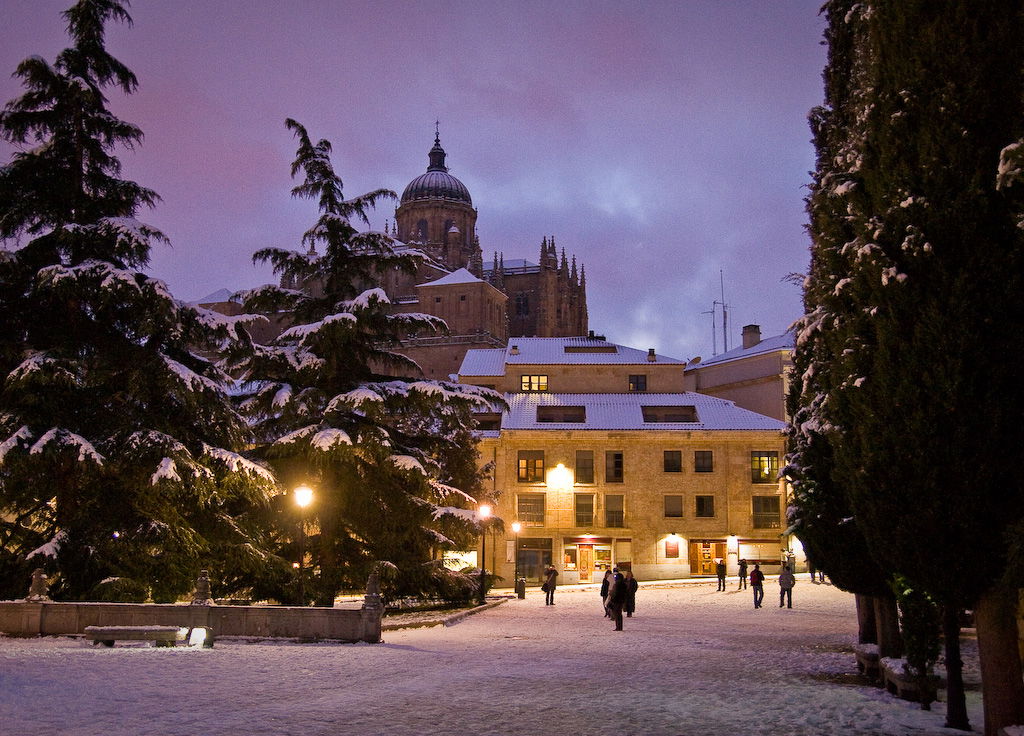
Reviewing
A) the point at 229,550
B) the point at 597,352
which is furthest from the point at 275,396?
the point at 597,352

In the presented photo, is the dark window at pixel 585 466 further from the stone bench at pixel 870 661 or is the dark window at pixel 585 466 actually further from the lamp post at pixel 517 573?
the stone bench at pixel 870 661

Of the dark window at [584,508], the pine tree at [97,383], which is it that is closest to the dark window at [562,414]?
the dark window at [584,508]

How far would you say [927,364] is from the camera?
837 cm

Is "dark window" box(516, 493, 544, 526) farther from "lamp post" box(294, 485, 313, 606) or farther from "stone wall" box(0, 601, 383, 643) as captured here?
"stone wall" box(0, 601, 383, 643)

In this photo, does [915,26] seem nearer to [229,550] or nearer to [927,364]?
[927,364]

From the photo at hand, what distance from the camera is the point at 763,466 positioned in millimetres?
46531

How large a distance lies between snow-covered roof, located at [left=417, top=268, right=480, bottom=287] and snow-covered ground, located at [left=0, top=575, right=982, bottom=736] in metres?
68.2

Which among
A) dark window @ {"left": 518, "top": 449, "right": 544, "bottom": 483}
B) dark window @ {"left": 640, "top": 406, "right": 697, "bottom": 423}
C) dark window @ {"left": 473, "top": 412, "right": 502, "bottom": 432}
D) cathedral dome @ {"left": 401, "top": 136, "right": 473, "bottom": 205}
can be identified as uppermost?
cathedral dome @ {"left": 401, "top": 136, "right": 473, "bottom": 205}

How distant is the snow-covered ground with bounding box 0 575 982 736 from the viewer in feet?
29.3

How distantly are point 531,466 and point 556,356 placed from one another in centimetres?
867

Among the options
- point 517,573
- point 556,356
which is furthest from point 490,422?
point 517,573

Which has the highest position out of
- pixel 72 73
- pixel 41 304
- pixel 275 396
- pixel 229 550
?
pixel 72 73

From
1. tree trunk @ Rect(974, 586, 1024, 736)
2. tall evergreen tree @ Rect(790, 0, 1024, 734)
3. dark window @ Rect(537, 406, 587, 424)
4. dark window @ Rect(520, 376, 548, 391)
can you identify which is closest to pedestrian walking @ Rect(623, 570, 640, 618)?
tall evergreen tree @ Rect(790, 0, 1024, 734)

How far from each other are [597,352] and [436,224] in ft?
160
